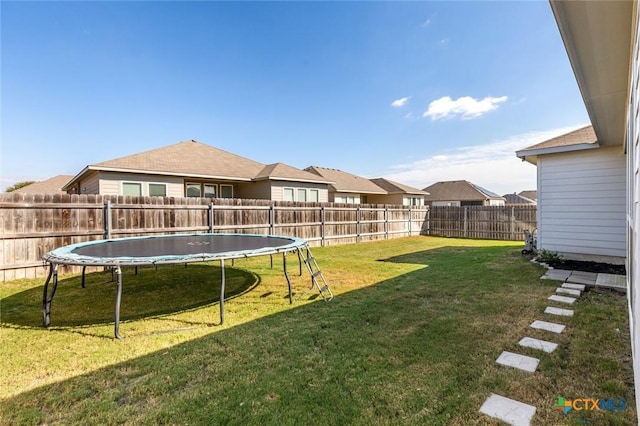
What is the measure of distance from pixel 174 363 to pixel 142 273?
4582 millimetres

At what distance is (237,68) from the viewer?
12570mm

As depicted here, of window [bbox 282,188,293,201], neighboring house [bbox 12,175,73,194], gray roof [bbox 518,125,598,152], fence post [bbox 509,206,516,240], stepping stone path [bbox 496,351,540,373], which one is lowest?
stepping stone path [bbox 496,351,540,373]

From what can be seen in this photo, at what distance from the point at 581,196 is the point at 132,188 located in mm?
13315

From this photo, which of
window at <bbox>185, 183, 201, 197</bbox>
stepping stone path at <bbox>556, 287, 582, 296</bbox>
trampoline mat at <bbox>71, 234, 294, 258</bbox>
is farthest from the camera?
window at <bbox>185, 183, 201, 197</bbox>

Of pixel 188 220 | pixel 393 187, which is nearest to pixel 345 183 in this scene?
pixel 393 187

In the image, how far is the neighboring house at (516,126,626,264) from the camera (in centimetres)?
620

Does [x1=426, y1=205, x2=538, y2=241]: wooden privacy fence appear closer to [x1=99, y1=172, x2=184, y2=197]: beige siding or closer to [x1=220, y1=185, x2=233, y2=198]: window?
[x1=220, y1=185, x2=233, y2=198]: window

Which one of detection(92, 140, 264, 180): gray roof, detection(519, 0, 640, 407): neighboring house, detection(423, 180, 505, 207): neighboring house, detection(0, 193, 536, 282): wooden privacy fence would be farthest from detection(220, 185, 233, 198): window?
detection(423, 180, 505, 207): neighboring house

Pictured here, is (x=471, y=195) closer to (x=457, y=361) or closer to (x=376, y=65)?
(x=376, y=65)

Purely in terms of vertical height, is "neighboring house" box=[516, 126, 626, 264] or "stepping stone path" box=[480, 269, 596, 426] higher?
"neighboring house" box=[516, 126, 626, 264]

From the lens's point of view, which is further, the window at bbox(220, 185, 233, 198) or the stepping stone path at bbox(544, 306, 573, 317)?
the window at bbox(220, 185, 233, 198)

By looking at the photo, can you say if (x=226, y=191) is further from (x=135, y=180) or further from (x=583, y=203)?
(x=583, y=203)

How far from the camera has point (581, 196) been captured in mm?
6668

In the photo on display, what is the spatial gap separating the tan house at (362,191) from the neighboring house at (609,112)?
Result: 1263 cm
